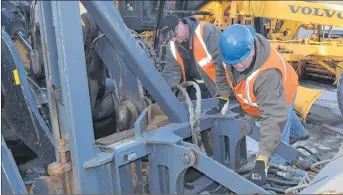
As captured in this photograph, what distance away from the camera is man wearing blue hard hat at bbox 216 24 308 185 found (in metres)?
2.93

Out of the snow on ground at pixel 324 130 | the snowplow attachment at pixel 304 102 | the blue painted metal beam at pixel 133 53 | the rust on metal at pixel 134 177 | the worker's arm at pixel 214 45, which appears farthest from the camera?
the snowplow attachment at pixel 304 102

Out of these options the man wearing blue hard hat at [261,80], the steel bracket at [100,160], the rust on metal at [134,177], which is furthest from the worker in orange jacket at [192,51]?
the steel bracket at [100,160]

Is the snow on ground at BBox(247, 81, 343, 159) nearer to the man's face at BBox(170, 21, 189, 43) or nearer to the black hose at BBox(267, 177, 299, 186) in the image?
the black hose at BBox(267, 177, 299, 186)

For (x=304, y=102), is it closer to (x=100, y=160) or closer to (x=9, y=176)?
(x=100, y=160)

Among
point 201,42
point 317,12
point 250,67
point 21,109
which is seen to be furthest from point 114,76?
point 317,12

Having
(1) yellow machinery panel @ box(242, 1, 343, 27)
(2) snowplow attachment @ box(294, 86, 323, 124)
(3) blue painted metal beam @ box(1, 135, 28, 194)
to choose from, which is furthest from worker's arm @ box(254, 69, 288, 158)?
(1) yellow machinery panel @ box(242, 1, 343, 27)

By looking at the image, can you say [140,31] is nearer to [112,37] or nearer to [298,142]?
[298,142]

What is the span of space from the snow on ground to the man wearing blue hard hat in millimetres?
1081

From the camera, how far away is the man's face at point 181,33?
402cm

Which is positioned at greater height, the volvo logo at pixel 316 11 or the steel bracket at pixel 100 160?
the volvo logo at pixel 316 11

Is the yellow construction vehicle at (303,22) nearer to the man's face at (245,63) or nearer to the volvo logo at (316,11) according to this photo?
the volvo logo at (316,11)

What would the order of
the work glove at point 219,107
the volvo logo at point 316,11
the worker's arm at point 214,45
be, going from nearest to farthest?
the work glove at point 219,107 → the worker's arm at point 214,45 → the volvo logo at point 316,11

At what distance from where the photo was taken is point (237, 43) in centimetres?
297

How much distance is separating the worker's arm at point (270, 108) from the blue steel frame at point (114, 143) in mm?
549
